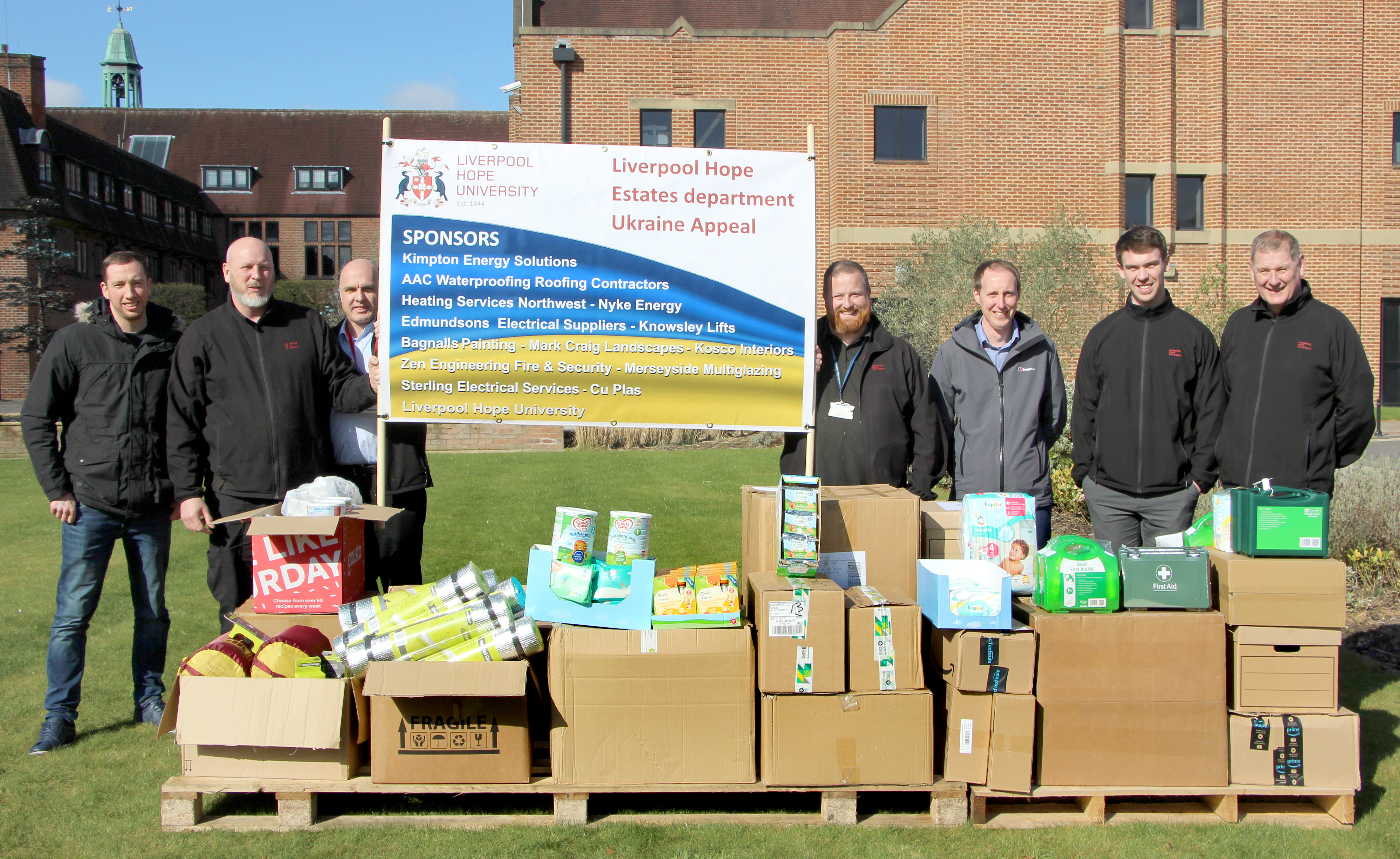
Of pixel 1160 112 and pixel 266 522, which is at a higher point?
pixel 1160 112

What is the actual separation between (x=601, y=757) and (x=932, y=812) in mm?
1257

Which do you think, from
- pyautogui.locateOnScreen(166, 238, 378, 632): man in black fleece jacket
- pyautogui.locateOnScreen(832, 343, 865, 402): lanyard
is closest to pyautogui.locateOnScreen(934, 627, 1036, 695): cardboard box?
pyautogui.locateOnScreen(832, 343, 865, 402): lanyard

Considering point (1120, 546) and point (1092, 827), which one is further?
point (1120, 546)

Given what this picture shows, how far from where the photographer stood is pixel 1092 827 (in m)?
3.47

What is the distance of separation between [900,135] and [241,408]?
19.5m

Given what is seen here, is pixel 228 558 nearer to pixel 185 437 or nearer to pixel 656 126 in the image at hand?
pixel 185 437

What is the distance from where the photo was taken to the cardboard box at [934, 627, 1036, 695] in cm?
344

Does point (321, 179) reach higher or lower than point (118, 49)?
lower

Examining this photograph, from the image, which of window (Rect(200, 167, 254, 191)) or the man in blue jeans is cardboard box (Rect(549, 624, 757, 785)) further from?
window (Rect(200, 167, 254, 191))

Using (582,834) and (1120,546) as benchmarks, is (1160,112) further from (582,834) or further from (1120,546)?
(582,834)

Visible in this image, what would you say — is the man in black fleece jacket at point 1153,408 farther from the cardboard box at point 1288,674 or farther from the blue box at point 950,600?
the blue box at point 950,600

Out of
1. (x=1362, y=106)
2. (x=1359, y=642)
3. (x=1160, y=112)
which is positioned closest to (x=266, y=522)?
(x=1359, y=642)

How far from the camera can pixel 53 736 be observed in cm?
417

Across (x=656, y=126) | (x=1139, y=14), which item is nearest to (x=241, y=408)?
(x=656, y=126)
